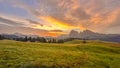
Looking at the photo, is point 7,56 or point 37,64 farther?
point 7,56

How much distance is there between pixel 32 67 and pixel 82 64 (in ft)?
38.7

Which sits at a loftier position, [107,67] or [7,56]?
[7,56]

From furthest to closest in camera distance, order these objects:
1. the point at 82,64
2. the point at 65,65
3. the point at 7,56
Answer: the point at 7,56, the point at 82,64, the point at 65,65

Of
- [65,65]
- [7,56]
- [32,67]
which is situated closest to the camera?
[32,67]

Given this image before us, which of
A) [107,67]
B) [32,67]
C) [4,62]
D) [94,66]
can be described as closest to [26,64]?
[32,67]

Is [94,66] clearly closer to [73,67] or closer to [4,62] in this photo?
[73,67]

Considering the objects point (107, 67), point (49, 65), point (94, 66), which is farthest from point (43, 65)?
point (107, 67)

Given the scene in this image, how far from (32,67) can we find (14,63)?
17.9ft

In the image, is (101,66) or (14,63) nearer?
(14,63)

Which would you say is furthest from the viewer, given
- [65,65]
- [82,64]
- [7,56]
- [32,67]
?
[7,56]

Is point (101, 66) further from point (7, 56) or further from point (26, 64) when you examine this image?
point (7, 56)

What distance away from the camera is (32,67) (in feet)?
123

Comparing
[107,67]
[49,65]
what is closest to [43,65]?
[49,65]

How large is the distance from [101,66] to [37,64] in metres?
15.3
